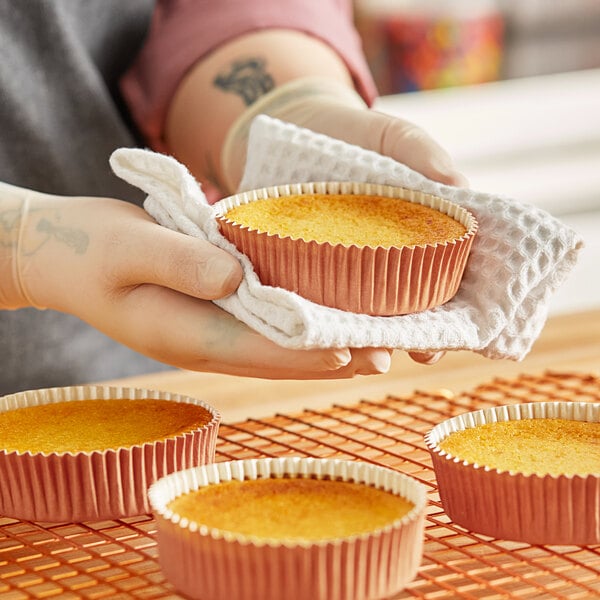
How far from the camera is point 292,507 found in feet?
2.31

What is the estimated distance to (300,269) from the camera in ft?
2.65

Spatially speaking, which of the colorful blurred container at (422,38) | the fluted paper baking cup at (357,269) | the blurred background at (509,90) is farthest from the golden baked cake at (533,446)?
the colorful blurred container at (422,38)

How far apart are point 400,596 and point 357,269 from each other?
240 mm

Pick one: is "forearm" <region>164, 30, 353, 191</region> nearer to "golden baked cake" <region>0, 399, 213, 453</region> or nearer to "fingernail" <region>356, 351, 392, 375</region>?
"golden baked cake" <region>0, 399, 213, 453</region>

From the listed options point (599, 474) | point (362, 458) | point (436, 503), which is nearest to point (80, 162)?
point (362, 458)

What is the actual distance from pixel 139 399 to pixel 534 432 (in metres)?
0.35

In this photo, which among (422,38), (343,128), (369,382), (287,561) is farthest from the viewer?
(422,38)

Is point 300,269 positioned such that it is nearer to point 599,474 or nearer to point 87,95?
point 599,474

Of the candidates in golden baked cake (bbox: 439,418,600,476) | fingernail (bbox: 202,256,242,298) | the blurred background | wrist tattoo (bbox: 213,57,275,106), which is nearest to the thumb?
fingernail (bbox: 202,256,242,298)

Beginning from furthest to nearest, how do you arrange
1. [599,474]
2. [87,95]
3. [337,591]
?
[87,95]
[599,474]
[337,591]

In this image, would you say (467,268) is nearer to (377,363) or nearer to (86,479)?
(377,363)

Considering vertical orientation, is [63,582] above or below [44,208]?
below

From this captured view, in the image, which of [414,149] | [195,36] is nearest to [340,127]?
[414,149]

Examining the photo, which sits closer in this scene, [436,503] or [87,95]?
[436,503]
